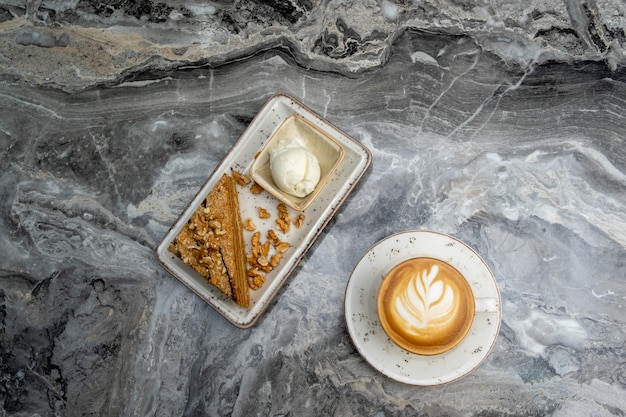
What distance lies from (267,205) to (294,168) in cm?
21

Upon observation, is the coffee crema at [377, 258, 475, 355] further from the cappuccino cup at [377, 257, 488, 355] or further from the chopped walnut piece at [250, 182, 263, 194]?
the chopped walnut piece at [250, 182, 263, 194]

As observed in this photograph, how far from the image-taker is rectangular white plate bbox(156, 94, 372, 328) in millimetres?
1847

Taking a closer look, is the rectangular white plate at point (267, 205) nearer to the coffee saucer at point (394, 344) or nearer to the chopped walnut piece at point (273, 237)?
the chopped walnut piece at point (273, 237)

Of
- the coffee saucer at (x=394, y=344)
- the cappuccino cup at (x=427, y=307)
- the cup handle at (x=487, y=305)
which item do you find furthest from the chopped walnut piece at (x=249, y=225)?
the cup handle at (x=487, y=305)

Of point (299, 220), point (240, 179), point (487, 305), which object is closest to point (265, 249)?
point (299, 220)

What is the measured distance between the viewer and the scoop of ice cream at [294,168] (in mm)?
1797

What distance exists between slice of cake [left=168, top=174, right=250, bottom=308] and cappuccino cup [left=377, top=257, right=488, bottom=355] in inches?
18.7

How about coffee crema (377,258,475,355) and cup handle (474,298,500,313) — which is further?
cup handle (474,298,500,313)

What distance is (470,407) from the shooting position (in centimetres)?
187

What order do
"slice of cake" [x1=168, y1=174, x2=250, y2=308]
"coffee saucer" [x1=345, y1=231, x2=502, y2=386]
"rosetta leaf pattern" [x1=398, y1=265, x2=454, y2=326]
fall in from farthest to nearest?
1. "slice of cake" [x1=168, y1=174, x2=250, y2=308]
2. "coffee saucer" [x1=345, y1=231, x2=502, y2=386]
3. "rosetta leaf pattern" [x1=398, y1=265, x2=454, y2=326]

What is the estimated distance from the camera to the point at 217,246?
184cm

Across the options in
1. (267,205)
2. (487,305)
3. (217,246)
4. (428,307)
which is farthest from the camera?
(267,205)

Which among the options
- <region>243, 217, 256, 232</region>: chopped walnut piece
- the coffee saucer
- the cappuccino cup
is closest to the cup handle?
the coffee saucer

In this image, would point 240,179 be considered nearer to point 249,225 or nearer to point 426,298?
point 249,225
